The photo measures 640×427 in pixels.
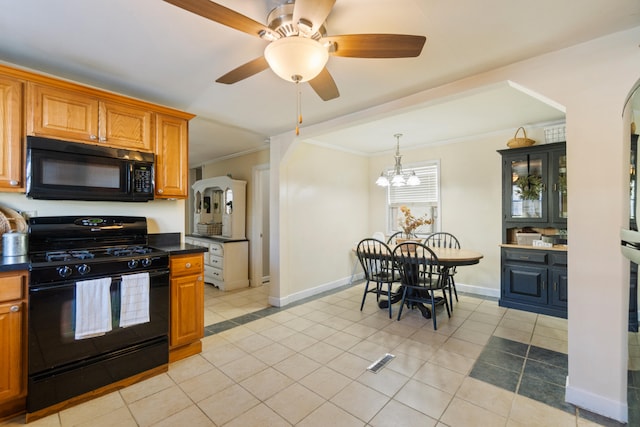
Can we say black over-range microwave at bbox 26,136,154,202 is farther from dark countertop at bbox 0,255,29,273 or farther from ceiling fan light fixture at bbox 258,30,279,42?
ceiling fan light fixture at bbox 258,30,279,42

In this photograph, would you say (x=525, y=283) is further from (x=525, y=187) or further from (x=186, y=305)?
(x=186, y=305)

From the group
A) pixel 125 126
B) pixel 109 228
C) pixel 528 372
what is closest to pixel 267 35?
pixel 125 126

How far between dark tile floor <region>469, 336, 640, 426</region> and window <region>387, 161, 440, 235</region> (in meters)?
2.31

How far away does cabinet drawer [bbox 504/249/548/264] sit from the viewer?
346 cm

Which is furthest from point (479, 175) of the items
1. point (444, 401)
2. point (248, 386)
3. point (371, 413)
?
point (248, 386)

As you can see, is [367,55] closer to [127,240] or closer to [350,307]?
[127,240]

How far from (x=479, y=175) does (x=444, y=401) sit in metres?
3.37

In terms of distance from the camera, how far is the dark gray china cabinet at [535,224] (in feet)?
11.2

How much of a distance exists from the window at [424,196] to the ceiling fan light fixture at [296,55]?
3652mm

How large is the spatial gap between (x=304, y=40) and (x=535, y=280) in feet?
12.5

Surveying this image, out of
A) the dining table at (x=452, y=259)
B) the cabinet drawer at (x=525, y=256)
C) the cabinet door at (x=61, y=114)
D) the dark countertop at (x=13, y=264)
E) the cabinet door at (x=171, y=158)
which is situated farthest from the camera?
the cabinet drawer at (x=525, y=256)

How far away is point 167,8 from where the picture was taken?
5.06ft

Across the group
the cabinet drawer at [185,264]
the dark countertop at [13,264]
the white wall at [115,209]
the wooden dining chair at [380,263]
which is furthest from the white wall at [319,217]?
the dark countertop at [13,264]

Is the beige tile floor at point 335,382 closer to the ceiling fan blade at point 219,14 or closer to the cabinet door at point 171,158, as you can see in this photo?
the cabinet door at point 171,158
